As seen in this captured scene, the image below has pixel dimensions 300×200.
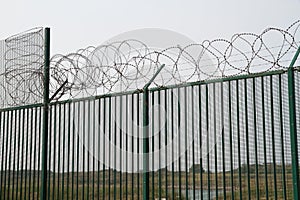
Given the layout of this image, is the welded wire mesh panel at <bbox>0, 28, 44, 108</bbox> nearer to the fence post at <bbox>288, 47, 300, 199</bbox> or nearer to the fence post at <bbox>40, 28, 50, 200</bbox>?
the fence post at <bbox>40, 28, 50, 200</bbox>

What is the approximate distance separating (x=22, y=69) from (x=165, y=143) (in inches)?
146

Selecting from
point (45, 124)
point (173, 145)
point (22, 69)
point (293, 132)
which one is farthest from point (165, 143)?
point (22, 69)

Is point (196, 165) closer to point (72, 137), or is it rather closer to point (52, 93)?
point (72, 137)

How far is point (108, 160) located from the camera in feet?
24.5

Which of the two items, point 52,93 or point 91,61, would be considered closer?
point 91,61

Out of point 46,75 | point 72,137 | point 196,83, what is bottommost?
point 72,137

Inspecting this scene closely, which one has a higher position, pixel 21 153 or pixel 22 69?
pixel 22 69

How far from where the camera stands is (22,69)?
933 cm

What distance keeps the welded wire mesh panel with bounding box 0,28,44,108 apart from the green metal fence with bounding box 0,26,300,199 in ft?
0.65

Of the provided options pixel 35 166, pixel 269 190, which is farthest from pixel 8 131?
pixel 269 190

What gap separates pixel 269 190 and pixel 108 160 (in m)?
2.58

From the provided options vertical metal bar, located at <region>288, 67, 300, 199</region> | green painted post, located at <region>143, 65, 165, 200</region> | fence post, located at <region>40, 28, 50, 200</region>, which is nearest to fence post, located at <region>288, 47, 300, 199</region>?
vertical metal bar, located at <region>288, 67, 300, 199</region>

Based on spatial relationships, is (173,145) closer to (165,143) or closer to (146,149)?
(165,143)

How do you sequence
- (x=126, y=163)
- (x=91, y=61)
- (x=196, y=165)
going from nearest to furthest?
(x=196, y=165)
(x=126, y=163)
(x=91, y=61)
